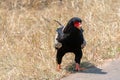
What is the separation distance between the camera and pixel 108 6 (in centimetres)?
670

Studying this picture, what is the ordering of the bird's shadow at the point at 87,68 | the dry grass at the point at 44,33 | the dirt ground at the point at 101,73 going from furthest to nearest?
1. the dry grass at the point at 44,33
2. the bird's shadow at the point at 87,68
3. the dirt ground at the point at 101,73

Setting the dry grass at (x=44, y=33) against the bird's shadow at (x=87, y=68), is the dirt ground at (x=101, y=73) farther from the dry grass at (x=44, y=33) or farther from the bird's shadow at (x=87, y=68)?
the dry grass at (x=44, y=33)

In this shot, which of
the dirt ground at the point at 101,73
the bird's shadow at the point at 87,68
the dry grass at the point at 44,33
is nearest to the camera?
the dirt ground at the point at 101,73

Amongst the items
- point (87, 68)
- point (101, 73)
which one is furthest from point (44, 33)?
point (101, 73)

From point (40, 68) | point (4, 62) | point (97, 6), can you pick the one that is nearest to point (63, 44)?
point (40, 68)

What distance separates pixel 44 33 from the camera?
5918 mm

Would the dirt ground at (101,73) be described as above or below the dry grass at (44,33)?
below

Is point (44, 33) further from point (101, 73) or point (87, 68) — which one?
point (101, 73)

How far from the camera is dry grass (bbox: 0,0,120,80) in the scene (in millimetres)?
4875

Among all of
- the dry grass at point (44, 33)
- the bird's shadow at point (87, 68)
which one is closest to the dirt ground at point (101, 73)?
the bird's shadow at point (87, 68)

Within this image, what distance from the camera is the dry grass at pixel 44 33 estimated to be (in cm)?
488

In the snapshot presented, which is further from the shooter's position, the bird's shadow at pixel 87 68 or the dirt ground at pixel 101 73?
the bird's shadow at pixel 87 68

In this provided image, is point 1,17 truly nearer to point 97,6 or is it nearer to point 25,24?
point 25,24

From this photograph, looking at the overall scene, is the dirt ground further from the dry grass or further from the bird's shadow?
the dry grass
